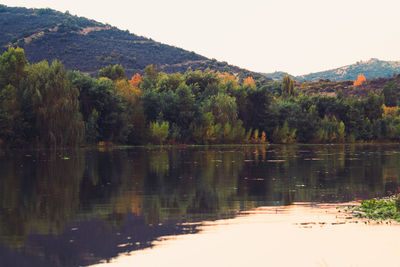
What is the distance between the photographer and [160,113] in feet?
253

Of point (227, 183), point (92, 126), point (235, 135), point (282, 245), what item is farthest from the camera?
point (235, 135)

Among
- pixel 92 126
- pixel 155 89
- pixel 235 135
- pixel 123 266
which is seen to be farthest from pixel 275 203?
pixel 155 89

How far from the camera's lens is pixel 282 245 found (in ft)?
37.1

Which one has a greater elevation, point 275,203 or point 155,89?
point 155,89

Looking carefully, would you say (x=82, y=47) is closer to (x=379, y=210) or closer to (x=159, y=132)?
(x=159, y=132)

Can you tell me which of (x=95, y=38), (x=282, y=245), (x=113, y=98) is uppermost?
(x=95, y=38)

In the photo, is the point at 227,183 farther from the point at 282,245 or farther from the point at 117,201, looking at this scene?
the point at 282,245

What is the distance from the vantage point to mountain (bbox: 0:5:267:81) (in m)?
155

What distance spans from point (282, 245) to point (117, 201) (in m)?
7.91

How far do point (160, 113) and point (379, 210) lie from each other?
207ft

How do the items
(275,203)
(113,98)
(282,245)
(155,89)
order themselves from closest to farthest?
(282,245)
(275,203)
(113,98)
(155,89)

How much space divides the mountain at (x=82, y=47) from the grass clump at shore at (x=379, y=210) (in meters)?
135

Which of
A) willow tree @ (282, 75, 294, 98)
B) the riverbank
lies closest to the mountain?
willow tree @ (282, 75, 294, 98)

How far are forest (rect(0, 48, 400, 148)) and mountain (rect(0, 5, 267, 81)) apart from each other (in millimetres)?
51261
